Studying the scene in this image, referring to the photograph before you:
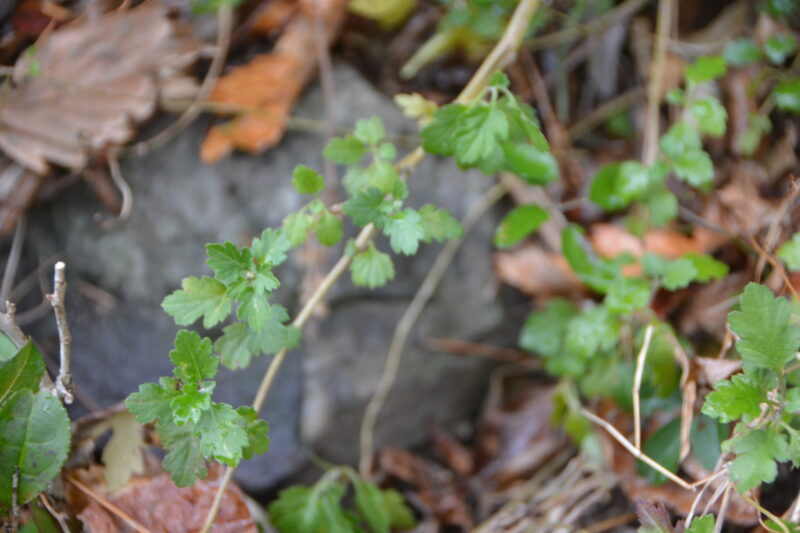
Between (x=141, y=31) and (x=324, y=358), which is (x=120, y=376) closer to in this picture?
(x=324, y=358)

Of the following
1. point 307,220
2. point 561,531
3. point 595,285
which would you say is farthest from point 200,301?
point 561,531

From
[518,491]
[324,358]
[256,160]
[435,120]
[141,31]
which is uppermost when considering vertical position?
[141,31]

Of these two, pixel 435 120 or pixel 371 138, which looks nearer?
pixel 435 120

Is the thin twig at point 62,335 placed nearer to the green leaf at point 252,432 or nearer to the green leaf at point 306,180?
the green leaf at point 252,432

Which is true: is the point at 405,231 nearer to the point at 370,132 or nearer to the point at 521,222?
the point at 370,132

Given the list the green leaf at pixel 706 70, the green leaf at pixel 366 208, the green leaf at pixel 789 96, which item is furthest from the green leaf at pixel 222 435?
the green leaf at pixel 789 96

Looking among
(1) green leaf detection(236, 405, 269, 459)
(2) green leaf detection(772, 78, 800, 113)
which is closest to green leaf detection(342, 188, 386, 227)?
(1) green leaf detection(236, 405, 269, 459)
